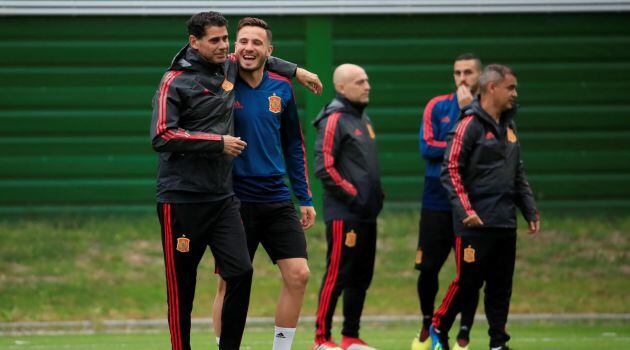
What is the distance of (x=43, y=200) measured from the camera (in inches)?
652

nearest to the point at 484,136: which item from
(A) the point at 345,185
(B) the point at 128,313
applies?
(A) the point at 345,185

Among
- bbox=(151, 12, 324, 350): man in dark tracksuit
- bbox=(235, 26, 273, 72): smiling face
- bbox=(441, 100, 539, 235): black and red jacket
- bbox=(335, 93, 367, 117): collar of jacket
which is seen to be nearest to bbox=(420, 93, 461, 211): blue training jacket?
bbox=(335, 93, 367, 117): collar of jacket

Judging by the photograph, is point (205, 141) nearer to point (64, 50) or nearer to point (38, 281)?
point (38, 281)

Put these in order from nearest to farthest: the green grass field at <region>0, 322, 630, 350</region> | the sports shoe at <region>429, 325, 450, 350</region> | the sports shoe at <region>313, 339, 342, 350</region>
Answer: the sports shoe at <region>429, 325, 450, 350</region>, the sports shoe at <region>313, 339, 342, 350</region>, the green grass field at <region>0, 322, 630, 350</region>

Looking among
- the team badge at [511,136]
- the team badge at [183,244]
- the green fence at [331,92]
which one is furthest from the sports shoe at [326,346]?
the green fence at [331,92]

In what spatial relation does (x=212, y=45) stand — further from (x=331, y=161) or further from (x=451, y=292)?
(x=451, y=292)

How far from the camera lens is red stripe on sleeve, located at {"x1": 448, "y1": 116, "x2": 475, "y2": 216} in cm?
1002

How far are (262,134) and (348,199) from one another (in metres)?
2.24

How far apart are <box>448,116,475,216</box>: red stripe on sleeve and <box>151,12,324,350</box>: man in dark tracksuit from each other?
2.10 m

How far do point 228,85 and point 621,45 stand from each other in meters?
9.48

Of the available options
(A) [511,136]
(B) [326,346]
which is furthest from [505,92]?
(B) [326,346]

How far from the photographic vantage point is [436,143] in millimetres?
11430

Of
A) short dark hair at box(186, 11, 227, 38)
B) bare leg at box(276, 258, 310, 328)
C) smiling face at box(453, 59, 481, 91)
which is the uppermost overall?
short dark hair at box(186, 11, 227, 38)

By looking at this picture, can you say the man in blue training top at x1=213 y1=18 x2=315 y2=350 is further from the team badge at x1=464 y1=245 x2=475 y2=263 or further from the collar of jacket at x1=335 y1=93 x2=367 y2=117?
the collar of jacket at x1=335 y1=93 x2=367 y2=117
